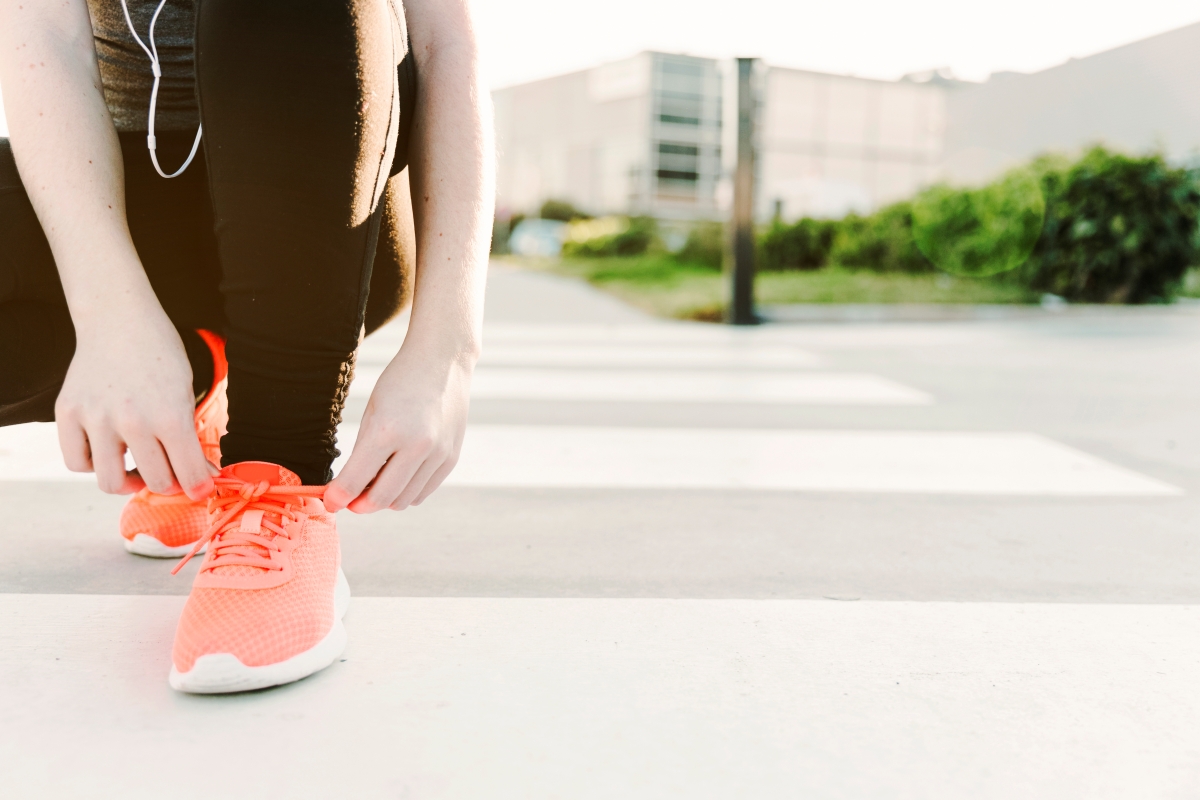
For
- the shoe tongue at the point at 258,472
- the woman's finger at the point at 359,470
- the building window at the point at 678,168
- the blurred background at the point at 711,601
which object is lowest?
the blurred background at the point at 711,601

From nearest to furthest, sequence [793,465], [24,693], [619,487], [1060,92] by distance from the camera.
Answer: [24,693] < [619,487] < [793,465] < [1060,92]

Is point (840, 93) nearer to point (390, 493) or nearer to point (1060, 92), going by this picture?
point (1060, 92)

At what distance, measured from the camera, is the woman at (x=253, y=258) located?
0.89 m

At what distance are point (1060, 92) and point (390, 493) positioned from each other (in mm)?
20596

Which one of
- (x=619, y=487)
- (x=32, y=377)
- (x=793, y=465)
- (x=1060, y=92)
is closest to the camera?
(x=32, y=377)

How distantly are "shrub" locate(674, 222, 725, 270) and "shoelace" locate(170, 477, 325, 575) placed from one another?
33.0ft

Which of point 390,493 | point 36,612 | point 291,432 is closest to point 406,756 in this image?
point 390,493

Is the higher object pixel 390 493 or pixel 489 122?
pixel 489 122

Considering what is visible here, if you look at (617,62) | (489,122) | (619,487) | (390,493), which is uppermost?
(617,62)

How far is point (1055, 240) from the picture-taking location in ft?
26.7

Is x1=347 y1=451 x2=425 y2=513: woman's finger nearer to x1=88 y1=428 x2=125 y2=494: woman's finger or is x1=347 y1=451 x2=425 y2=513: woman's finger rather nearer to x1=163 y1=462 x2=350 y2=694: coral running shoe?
x1=163 y1=462 x2=350 y2=694: coral running shoe

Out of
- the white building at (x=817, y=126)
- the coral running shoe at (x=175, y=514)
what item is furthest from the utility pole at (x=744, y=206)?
the white building at (x=817, y=126)

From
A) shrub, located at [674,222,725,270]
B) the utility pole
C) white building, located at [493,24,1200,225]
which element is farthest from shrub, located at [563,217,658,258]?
the utility pole

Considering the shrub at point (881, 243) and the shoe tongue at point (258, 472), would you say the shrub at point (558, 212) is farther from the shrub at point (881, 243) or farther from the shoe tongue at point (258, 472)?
the shoe tongue at point (258, 472)
